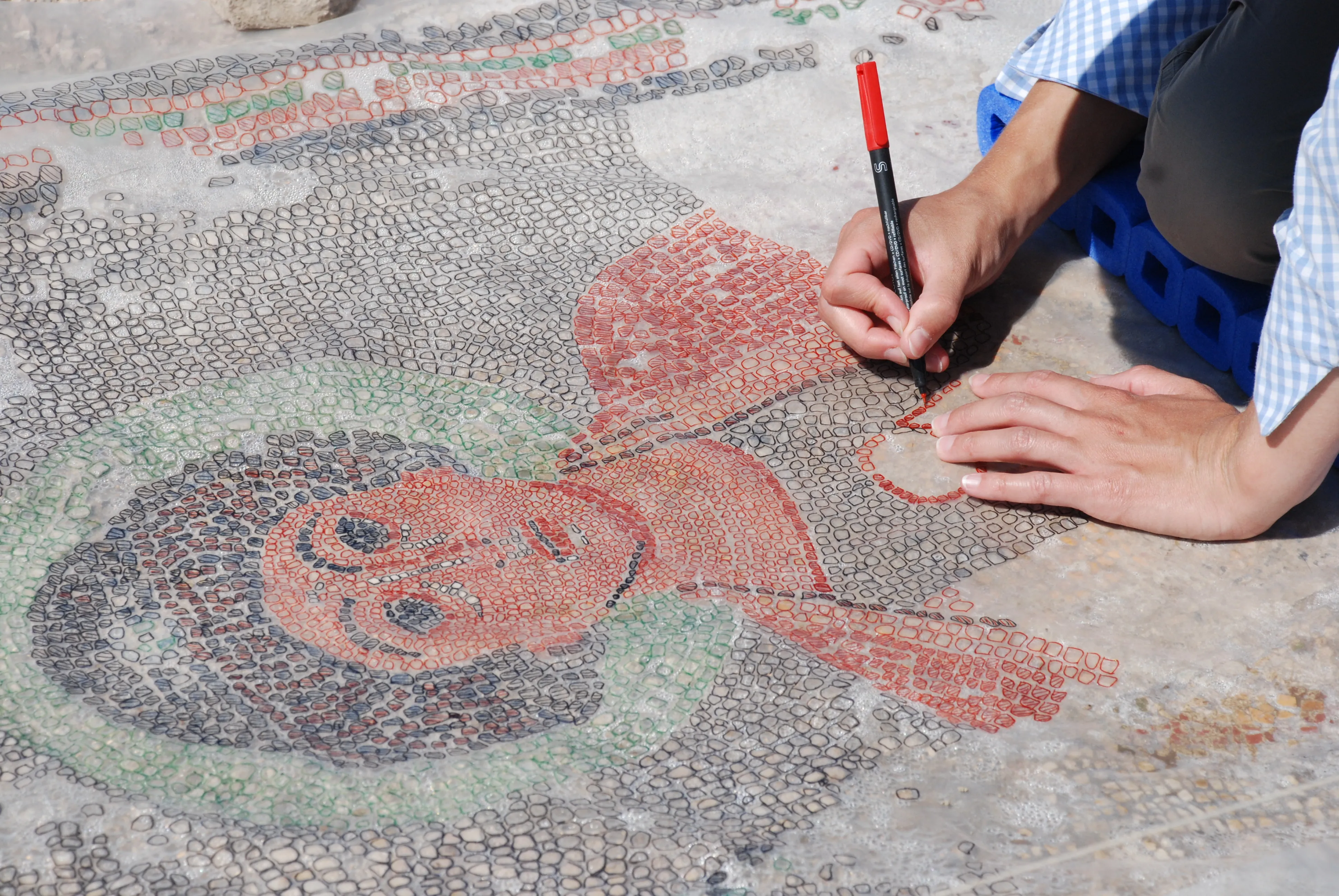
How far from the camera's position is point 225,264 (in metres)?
1.62

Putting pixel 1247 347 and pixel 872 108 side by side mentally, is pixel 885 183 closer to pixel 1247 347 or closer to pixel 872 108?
pixel 872 108

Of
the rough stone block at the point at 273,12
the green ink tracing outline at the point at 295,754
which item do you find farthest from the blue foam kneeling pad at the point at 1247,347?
the rough stone block at the point at 273,12

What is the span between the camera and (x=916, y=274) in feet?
4.65

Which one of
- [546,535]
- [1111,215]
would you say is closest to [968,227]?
[1111,215]

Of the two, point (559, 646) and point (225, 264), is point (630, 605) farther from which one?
point (225, 264)

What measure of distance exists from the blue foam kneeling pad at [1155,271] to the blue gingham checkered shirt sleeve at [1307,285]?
41 cm

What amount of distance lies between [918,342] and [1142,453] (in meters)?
0.28

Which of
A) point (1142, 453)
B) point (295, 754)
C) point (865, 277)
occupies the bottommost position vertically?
point (295, 754)

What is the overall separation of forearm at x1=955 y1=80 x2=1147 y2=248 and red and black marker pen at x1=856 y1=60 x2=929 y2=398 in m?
0.16

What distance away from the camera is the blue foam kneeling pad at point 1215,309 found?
4.54ft

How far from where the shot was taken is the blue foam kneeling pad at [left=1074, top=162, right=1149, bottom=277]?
1562 mm

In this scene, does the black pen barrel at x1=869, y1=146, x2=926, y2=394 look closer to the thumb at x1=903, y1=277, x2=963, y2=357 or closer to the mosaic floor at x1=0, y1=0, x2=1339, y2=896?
the thumb at x1=903, y1=277, x2=963, y2=357

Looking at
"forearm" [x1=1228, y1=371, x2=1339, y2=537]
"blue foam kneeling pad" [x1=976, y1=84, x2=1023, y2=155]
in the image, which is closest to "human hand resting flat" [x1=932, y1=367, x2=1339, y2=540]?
"forearm" [x1=1228, y1=371, x2=1339, y2=537]

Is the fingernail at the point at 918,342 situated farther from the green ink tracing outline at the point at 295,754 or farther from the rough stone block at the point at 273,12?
the rough stone block at the point at 273,12
